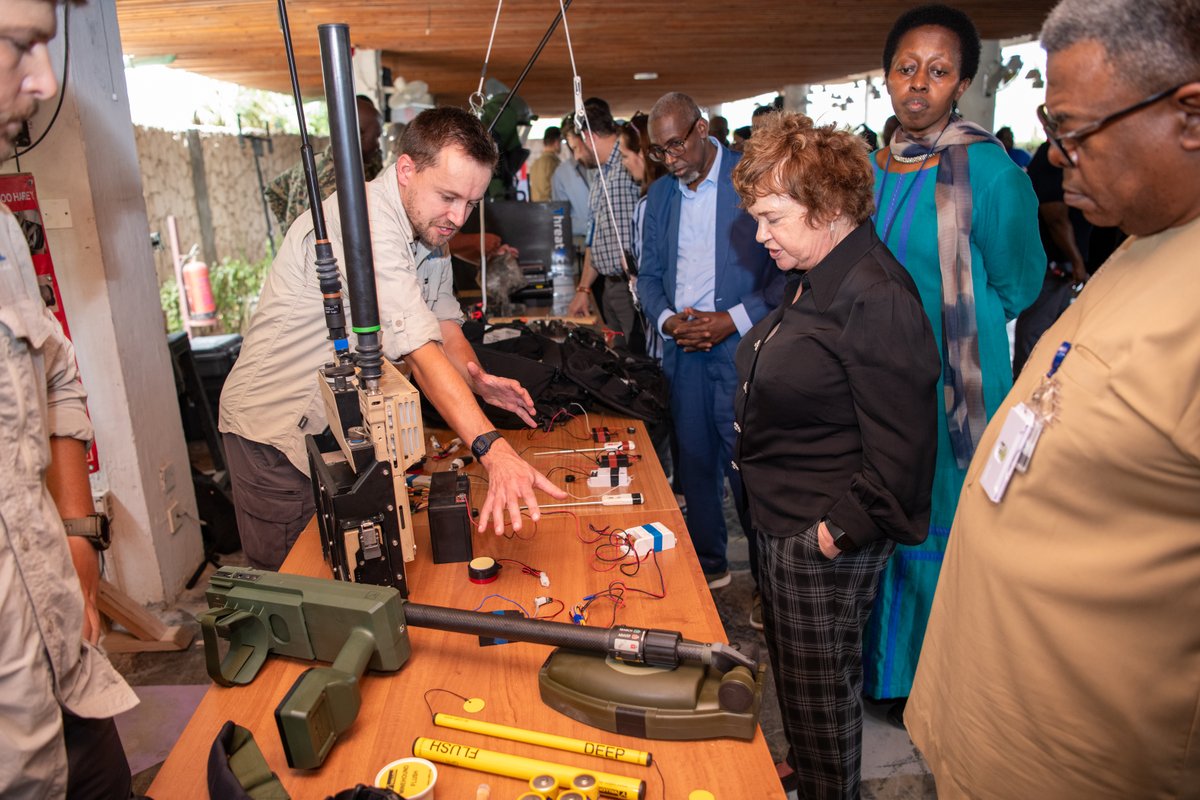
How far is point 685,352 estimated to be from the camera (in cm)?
293

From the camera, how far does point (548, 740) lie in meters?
1.15

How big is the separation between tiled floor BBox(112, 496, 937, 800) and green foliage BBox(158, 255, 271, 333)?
398 centimetres

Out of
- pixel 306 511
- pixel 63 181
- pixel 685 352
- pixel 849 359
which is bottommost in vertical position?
pixel 306 511

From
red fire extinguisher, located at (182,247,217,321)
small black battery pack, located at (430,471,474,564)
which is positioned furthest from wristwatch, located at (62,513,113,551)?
red fire extinguisher, located at (182,247,217,321)

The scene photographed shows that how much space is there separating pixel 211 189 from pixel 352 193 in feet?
20.4

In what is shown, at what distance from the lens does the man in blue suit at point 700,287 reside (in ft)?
9.04

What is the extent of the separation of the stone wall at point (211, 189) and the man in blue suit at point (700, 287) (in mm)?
4010

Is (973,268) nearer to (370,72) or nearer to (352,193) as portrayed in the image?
(352,193)

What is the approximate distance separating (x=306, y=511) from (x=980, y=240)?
187cm

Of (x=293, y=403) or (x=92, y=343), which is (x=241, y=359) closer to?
(x=293, y=403)

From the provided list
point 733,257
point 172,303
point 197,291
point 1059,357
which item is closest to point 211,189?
point 172,303

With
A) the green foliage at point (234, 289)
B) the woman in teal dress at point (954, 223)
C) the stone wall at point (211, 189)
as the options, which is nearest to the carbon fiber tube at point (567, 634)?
the woman in teal dress at point (954, 223)

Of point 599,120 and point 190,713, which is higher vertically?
point 599,120

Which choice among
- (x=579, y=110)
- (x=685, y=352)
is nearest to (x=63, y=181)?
(x=579, y=110)
